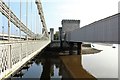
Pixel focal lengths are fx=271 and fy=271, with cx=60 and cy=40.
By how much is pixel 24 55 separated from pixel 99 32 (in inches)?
278

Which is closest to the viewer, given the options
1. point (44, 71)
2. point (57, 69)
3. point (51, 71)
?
point (44, 71)

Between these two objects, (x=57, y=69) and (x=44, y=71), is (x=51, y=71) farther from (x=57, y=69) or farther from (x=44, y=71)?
(x=57, y=69)

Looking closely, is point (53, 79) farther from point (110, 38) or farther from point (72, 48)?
point (72, 48)

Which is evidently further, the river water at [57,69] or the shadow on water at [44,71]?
the river water at [57,69]

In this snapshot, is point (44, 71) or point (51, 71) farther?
point (51, 71)

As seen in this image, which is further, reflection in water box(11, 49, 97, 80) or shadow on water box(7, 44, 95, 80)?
reflection in water box(11, 49, 97, 80)

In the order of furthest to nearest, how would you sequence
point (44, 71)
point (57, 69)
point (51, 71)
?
point (57, 69)
point (51, 71)
point (44, 71)

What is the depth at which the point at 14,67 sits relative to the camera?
30.7ft

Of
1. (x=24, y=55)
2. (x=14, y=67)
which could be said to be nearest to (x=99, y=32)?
(x=24, y=55)

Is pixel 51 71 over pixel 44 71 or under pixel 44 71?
under

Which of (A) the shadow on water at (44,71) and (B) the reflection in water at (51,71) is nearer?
(A) the shadow on water at (44,71)

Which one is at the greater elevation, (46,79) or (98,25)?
(98,25)

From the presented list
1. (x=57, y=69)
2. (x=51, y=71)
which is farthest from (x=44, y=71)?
(x=57, y=69)

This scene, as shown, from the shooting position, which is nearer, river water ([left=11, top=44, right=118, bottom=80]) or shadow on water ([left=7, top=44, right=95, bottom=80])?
shadow on water ([left=7, top=44, right=95, bottom=80])
